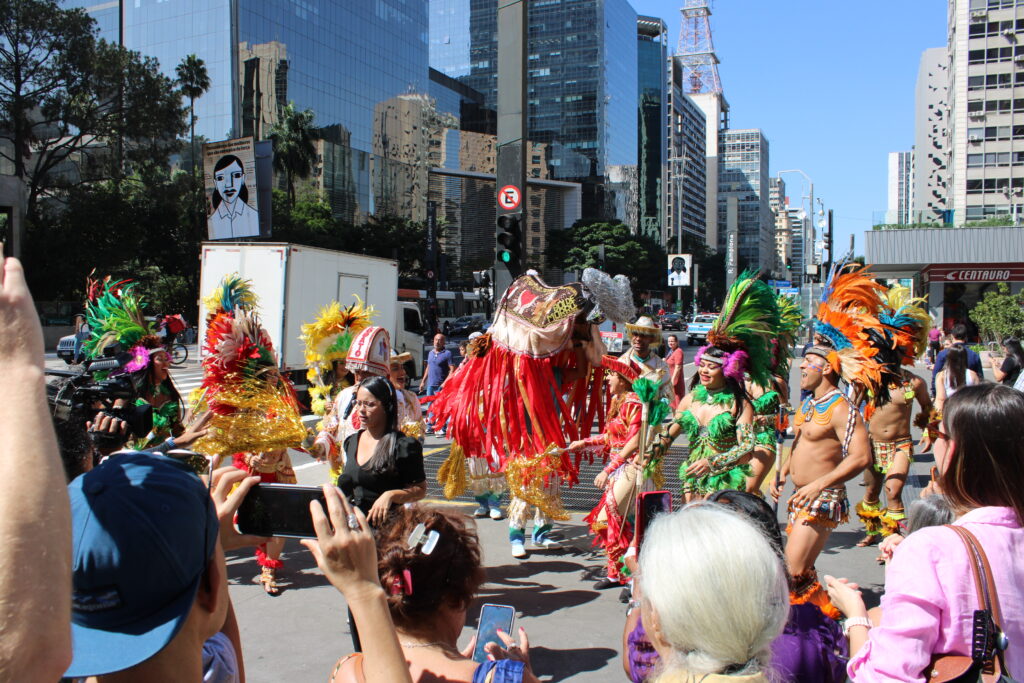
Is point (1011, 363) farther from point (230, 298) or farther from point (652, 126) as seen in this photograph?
point (652, 126)

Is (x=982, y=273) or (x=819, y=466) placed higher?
(x=982, y=273)

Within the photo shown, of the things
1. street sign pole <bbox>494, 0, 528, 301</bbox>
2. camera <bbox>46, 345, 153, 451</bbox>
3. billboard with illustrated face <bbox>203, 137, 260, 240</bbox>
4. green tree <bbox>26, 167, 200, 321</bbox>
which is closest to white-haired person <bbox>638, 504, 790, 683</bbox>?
camera <bbox>46, 345, 153, 451</bbox>

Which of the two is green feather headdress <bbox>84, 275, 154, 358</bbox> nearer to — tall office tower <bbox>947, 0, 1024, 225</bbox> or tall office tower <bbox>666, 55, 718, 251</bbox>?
tall office tower <bbox>947, 0, 1024, 225</bbox>

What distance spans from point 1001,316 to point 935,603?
23442 millimetres

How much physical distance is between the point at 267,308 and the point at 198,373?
931 cm

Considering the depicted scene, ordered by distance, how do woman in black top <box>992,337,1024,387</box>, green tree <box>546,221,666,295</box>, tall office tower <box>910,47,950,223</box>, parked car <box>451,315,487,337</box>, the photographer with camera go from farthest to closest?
tall office tower <box>910,47,950,223</box>, green tree <box>546,221,666,295</box>, parked car <box>451,315,487,337</box>, woman in black top <box>992,337,1024,387</box>, the photographer with camera

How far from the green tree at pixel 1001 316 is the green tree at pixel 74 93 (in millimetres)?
32984

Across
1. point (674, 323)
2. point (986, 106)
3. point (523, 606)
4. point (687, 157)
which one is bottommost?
point (523, 606)

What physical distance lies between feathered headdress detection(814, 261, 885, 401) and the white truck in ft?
33.3

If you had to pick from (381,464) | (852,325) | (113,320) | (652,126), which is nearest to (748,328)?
(852,325)

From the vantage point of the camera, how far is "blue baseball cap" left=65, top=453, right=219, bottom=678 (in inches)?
49.9

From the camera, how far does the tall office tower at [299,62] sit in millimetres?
62594

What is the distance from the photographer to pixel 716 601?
1.58 meters

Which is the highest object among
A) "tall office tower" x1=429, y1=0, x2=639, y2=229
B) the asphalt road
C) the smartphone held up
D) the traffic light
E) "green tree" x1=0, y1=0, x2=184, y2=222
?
"tall office tower" x1=429, y1=0, x2=639, y2=229
